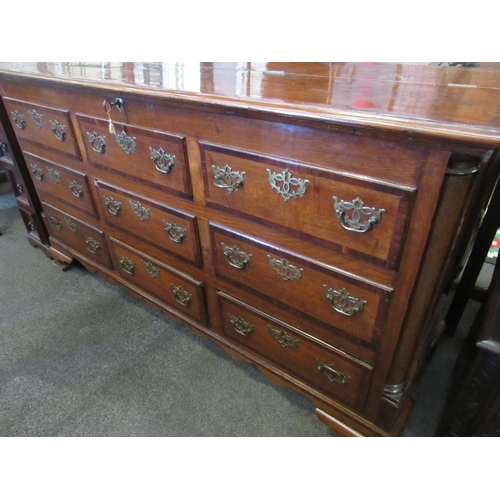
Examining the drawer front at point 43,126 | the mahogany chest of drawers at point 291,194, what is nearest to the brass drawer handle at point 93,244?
the mahogany chest of drawers at point 291,194

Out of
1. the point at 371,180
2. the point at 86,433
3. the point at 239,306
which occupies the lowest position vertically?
the point at 86,433

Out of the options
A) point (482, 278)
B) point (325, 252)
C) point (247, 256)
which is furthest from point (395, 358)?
point (482, 278)

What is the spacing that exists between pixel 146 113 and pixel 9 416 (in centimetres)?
103

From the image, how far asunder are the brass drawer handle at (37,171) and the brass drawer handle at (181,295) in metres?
0.78

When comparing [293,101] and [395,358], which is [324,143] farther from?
[395,358]

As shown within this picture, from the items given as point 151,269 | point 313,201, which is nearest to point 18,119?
point 151,269

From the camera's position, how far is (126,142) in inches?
39.5

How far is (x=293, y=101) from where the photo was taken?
67 centimetres

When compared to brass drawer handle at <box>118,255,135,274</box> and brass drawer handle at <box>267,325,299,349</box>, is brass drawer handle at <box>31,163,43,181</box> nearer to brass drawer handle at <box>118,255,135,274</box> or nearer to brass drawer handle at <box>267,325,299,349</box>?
brass drawer handle at <box>118,255,135,274</box>

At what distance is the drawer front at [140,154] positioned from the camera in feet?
3.00

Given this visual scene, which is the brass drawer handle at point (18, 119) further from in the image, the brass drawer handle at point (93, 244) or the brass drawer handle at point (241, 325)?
the brass drawer handle at point (241, 325)

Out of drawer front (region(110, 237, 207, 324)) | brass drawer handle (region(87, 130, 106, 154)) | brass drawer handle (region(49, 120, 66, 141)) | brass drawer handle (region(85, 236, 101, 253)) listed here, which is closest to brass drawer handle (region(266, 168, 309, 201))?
drawer front (region(110, 237, 207, 324))

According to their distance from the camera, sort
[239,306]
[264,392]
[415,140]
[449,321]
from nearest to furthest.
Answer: [415,140] → [239,306] → [264,392] → [449,321]

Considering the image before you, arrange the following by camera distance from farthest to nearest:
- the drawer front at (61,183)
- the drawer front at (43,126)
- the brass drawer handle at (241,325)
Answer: the drawer front at (61,183), the drawer front at (43,126), the brass drawer handle at (241,325)
